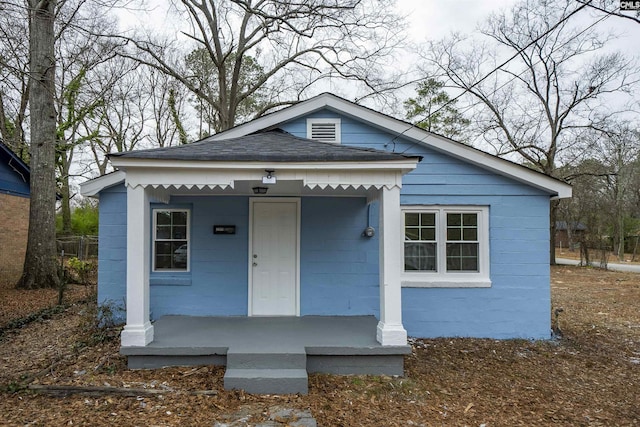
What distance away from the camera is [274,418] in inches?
142

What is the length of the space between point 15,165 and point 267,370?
45.0 feet

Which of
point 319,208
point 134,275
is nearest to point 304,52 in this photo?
point 319,208

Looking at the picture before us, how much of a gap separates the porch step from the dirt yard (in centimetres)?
11

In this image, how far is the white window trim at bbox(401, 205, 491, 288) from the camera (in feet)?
20.7

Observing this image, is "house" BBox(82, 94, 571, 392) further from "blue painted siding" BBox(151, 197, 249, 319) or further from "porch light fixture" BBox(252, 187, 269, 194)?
"porch light fixture" BBox(252, 187, 269, 194)

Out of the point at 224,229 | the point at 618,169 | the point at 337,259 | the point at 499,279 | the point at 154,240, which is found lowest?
the point at 499,279

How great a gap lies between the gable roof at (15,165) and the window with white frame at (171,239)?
948 cm

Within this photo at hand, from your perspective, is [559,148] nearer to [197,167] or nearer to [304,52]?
[304,52]

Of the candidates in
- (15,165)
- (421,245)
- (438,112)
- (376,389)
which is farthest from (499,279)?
(438,112)

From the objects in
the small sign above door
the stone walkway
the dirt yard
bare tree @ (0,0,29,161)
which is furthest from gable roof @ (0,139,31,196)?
the stone walkway

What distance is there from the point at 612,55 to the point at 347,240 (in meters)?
17.6

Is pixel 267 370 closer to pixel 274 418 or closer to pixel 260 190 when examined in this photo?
pixel 274 418

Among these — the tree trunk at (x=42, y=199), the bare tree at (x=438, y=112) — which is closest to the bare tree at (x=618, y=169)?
the bare tree at (x=438, y=112)

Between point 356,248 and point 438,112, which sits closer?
point 356,248
